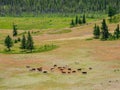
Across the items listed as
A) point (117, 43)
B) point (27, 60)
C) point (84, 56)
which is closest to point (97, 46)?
point (117, 43)

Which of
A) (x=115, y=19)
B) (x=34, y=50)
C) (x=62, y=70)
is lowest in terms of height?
(x=34, y=50)

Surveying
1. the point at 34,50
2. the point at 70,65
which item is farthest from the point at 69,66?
the point at 34,50

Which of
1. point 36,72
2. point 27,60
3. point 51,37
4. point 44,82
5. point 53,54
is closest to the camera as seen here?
point 44,82

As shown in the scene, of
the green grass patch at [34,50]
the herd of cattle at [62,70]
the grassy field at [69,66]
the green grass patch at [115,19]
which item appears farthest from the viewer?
the green grass patch at [115,19]

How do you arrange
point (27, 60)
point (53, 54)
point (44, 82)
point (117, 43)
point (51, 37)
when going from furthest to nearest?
point (51, 37), point (117, 43), point (53, 54), point (27, 60), point (44, 82)

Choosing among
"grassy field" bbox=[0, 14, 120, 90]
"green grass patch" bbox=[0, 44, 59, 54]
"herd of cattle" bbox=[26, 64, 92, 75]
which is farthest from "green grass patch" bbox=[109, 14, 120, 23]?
"herd of cattle" bbox=[26, 64, 92, 75]

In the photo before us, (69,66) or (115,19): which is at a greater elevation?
(115,19)

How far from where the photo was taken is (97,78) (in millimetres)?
80375

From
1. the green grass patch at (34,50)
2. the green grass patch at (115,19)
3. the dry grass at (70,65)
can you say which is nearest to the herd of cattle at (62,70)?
the dry grass at (70,65)

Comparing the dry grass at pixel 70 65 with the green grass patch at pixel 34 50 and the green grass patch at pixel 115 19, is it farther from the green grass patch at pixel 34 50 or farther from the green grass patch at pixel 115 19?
the green grass patch at pixel 115 19

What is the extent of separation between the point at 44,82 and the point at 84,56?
109 ft

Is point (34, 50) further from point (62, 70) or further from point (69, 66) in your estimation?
point (62, 70)

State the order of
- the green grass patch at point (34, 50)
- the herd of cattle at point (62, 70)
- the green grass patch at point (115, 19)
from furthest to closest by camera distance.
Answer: the green grass patch at point (115, 19) → the green grass patch at point (34, 50) → the herd of cattle at point (62, 70)

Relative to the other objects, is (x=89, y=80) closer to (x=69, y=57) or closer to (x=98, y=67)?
(x=98, y=67)
